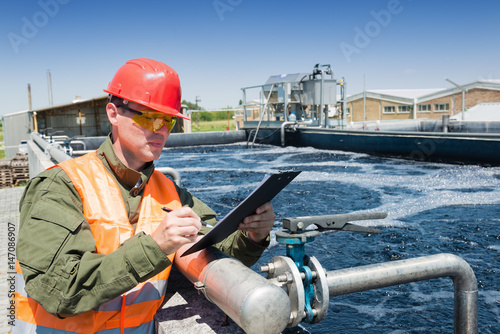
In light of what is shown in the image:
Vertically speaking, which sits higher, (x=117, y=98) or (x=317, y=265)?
(x=117, y=98)

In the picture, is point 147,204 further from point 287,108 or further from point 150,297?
point 287,108

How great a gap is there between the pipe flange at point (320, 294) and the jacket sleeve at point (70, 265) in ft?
1.64

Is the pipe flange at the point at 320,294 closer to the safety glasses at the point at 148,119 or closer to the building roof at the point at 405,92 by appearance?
the safety glasses at the point at 148,119

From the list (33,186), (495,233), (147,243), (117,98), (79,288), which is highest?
(117,98)

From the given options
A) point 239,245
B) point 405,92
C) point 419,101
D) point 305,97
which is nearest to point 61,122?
point 305,97

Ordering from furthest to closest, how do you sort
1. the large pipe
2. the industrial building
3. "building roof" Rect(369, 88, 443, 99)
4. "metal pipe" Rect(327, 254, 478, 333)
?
"building roof" Rect(369, 88, 443, 99) → the industrial building → "metal pipe" Rect(327, 254, 478, 333) → the large pipe

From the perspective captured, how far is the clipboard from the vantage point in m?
1.42

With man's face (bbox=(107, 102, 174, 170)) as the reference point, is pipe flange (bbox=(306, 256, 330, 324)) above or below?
below

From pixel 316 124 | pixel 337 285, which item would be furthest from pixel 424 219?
pixel 316 124

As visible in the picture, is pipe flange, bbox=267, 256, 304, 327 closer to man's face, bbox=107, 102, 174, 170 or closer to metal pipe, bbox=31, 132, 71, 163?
man's face, bbox=107, 102, 174, 170

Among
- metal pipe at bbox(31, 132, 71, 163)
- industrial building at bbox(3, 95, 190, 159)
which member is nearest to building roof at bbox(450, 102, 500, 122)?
industrial building at bbox(3, 95, 190, 159)

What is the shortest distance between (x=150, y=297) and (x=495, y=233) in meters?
6.03

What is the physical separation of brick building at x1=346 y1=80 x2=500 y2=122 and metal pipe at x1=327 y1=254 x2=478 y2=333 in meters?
35.7

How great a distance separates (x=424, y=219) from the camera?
721 centimetres
